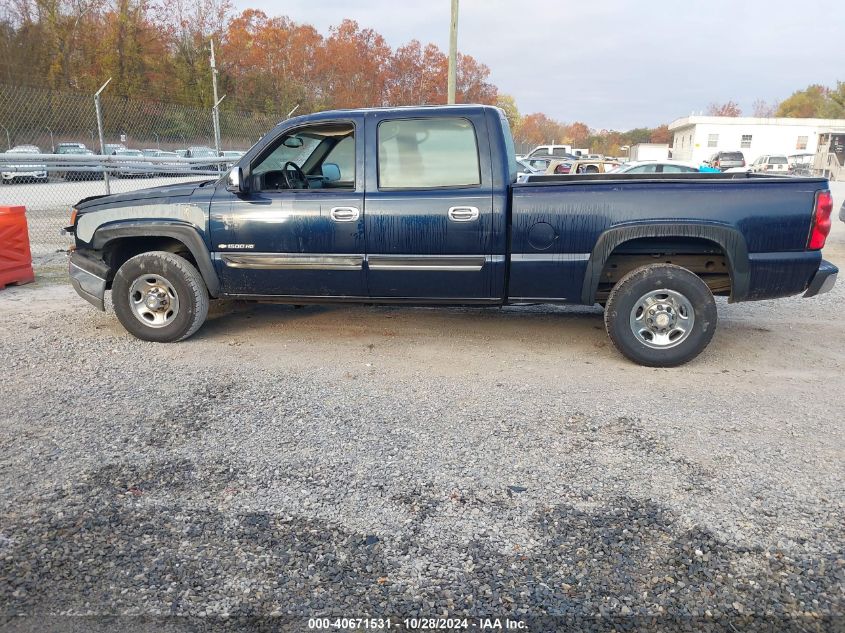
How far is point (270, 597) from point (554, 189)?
11.2 feet

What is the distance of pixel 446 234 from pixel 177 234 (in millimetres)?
2195

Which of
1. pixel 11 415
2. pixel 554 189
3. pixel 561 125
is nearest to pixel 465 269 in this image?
pixel 554 189

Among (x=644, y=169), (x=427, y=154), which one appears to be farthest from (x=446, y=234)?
(x=644, y=169)

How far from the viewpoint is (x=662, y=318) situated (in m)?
Answer: 4.85

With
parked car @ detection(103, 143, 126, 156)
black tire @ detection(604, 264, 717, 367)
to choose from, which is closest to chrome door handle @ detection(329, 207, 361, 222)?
black tire @ detection(604, 264, 717, 367)

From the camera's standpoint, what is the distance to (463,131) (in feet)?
16.4

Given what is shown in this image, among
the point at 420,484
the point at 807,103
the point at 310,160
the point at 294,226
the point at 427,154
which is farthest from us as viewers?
the point at 807,103

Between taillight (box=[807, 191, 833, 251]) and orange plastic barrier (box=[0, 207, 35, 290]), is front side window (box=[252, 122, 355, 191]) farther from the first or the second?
orange plastic barrier (box=[0, 207, 35, 290])

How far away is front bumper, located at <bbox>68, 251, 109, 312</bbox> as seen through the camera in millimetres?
5512

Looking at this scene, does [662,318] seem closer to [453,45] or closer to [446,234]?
[446,234]

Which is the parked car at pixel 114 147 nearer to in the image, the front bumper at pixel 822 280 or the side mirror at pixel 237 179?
the side mirror at pixel 237 179

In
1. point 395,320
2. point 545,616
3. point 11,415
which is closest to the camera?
point 545,616

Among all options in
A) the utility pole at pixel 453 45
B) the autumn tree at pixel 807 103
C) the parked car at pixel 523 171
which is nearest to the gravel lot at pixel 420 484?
the parked car at pixel 523 171

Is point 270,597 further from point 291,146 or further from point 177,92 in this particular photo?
point 177,92
